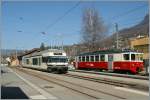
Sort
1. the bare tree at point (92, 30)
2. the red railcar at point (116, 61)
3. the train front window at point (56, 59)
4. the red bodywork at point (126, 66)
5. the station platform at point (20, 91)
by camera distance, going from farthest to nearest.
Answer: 1. the bare tree at point (92, 30)
2. the train front window at point (56, 59)
3. the red railcar at point (116, 61)
4. the red bodywork at point (126, 66)
5. the station platform at point (20, 91)

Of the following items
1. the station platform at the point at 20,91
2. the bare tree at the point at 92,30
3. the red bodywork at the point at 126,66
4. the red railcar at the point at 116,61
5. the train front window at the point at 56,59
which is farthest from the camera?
the bare tree at the point at 92,30

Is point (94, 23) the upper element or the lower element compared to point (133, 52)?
upper

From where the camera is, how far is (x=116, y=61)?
38625 mm

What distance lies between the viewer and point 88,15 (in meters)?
69.8

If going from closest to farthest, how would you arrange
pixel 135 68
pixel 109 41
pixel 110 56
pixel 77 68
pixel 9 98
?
1. pixel 9 98
2. pixel 135 68
3. pixel 110 56
4. pixel 77 68
5. pixel 109 41

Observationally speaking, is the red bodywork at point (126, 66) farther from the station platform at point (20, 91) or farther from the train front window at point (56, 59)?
the station platform at point (20, 91)

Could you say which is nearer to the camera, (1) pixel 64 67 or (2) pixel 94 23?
(1) pixel 64 67

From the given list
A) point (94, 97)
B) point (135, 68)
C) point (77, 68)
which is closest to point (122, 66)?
point (135, 68)

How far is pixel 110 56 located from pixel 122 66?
9.51 ft

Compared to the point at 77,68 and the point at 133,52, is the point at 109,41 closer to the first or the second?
the point at 77,68

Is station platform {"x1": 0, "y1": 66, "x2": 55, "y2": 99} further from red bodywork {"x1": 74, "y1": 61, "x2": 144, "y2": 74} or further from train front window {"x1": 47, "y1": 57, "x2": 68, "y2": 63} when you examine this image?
train front window {"x1": 47, "y1": 57, "x2": 68, "y2": 63}

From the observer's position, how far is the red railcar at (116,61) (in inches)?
1441

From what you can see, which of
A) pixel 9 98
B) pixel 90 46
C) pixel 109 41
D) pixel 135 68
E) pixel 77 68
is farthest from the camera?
pixel 109 41

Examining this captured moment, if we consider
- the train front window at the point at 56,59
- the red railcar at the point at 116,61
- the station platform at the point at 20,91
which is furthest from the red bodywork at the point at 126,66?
the station platform at the point at 20,91
